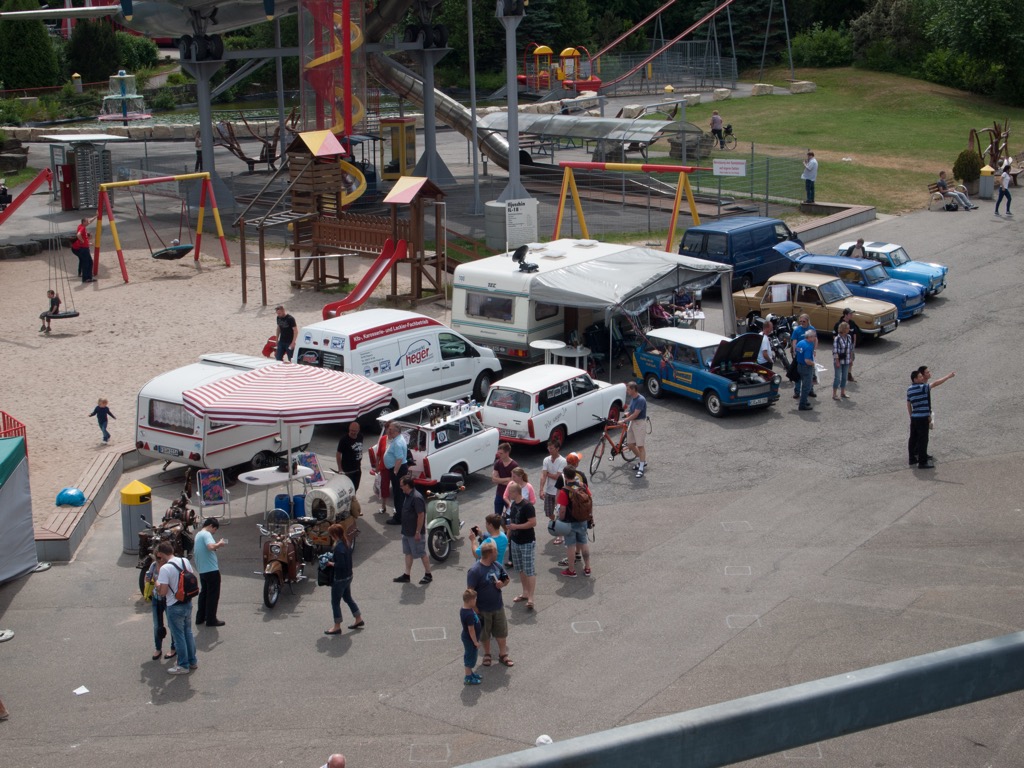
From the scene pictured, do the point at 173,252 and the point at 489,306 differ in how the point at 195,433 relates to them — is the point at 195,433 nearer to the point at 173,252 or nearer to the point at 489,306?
the point at 489,306

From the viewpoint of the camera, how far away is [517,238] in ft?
102

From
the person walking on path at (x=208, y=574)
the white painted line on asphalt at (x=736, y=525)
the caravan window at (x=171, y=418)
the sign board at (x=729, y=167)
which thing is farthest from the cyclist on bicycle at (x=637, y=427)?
the sign board at (x=729, y=167)

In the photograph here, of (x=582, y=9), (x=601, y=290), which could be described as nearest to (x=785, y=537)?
(x=601, y=290)

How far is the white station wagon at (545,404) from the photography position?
60.8 ft

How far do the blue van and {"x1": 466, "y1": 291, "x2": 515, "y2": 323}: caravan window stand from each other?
7.52 meters

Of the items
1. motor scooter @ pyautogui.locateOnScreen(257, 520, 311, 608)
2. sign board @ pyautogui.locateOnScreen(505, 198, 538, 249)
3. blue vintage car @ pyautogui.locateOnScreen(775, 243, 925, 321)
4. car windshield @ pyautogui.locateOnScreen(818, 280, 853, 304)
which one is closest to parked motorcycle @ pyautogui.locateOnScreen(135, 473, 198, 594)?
motor scooter @ pyautogui.locateOnScreen(257, 520, 311, 608)

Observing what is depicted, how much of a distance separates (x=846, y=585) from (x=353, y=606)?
5673mm

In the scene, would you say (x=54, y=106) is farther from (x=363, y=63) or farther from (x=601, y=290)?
(x=601, y=290)

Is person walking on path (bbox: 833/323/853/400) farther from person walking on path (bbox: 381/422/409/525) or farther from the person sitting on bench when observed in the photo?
the person sitting on bench

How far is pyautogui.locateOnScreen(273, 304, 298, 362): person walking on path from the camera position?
22516 mm

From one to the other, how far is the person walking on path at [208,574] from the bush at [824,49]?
67.8 m

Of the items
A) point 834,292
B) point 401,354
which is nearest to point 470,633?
point 401,354

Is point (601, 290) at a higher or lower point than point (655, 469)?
higher

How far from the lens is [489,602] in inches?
463
